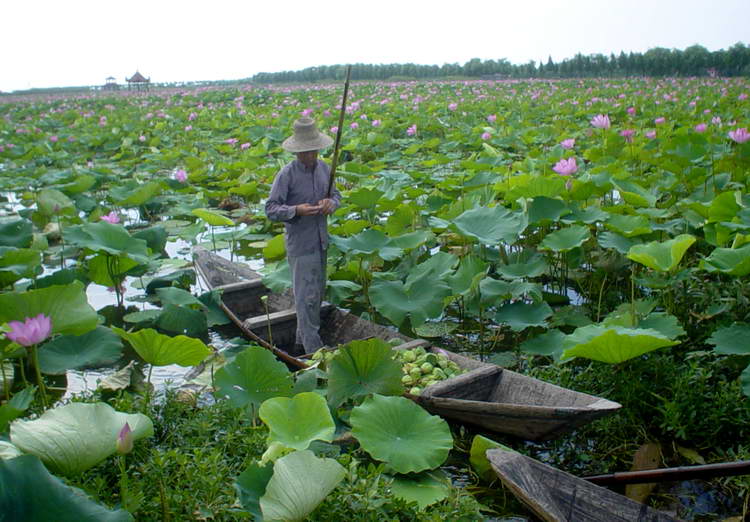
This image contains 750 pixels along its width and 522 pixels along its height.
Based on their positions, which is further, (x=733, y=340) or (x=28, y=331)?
(x=733, y=340)

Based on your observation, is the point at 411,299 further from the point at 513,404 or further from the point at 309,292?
the point at 513,404

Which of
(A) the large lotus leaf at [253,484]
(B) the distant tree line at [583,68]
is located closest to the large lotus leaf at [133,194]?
(A) the large lotus leaf at [253,484]

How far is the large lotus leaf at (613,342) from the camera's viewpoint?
2371mm

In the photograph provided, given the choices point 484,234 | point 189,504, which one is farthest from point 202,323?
point 189,504

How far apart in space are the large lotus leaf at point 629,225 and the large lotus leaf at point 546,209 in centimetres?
28

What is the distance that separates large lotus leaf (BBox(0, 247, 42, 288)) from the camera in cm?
350

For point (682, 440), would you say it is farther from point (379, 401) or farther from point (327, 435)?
point (327, 435)

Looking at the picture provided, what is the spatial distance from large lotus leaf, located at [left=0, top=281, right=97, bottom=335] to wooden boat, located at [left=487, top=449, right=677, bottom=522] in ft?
5.30

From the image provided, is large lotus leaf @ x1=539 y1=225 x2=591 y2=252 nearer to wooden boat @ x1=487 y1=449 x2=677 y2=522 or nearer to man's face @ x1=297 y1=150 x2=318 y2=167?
man's face @ x1=297 y1=150 x2=318 y2=167

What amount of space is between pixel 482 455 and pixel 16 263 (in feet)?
8.79

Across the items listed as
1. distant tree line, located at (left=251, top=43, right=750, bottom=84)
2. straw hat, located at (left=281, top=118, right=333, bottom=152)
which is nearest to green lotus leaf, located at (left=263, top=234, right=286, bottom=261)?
straw hat, located at (left=281, top=118, right=333, bottom=152)

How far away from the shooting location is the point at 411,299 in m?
3.34

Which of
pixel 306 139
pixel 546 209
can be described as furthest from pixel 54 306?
pixel 546 209

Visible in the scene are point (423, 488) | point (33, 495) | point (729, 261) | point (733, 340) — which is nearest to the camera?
point (33, 495)
